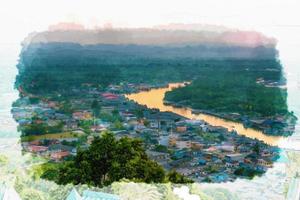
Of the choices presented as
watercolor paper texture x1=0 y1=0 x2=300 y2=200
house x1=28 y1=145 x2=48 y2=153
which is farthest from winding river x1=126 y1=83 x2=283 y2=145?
house x1=28 y1=145 x2=48 y2=153

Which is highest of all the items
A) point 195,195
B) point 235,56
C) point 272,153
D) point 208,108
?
point 235,56

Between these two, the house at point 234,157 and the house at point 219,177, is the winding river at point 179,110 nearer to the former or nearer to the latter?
A: the house at point 234,157

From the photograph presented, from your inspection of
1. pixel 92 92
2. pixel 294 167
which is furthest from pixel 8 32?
pixel 294 167

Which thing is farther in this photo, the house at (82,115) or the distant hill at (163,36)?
the house at (82,115)

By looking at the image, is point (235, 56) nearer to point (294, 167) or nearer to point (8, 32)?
point (294, 167)

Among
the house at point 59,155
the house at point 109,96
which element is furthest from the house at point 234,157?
the house at point 59,155
